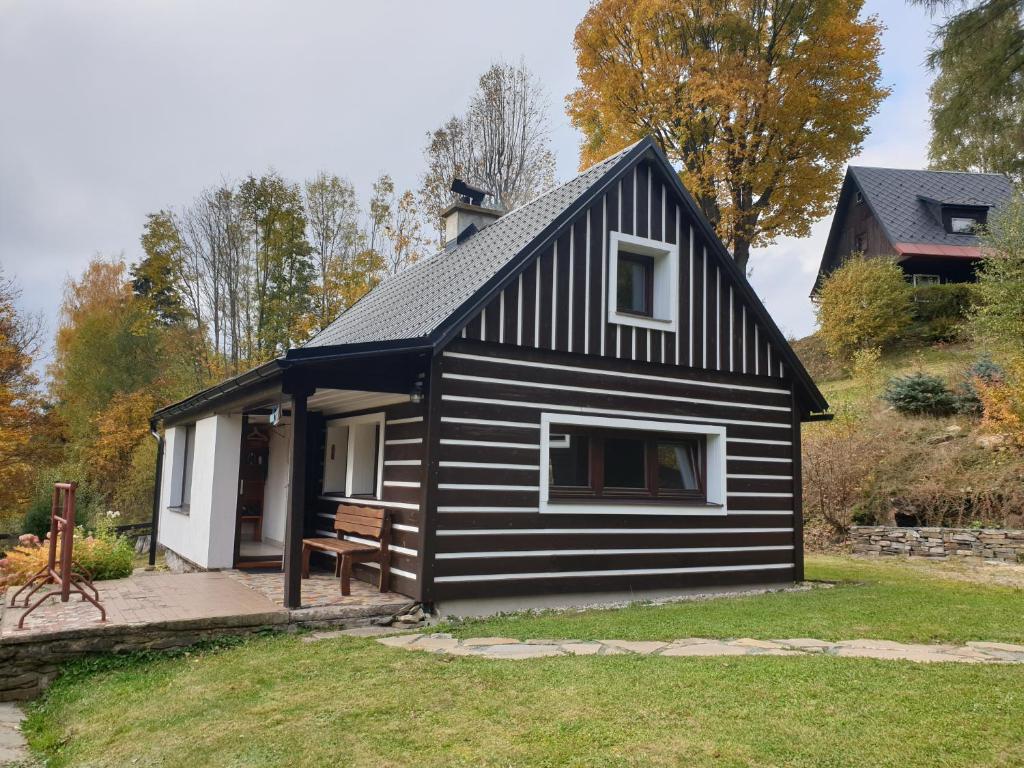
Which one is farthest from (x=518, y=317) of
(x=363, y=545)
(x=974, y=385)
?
(x=974, y=385)

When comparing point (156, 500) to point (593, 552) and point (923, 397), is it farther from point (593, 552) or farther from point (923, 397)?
point (923, 397)

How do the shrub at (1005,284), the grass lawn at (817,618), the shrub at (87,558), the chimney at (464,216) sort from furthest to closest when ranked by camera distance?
the shrub at (1005,284), the chimney at (464,216), the shrub at (87,558), the grass lawn at (817,618)

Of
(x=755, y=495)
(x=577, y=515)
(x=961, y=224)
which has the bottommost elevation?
(x=577, y=515)

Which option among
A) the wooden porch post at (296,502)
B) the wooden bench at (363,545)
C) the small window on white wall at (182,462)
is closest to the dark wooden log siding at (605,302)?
the wooden porch post at (296,502)

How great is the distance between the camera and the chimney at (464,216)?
13609mm

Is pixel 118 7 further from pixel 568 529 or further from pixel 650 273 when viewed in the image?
pixel 568 529

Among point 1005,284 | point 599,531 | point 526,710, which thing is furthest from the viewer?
point 1005,284

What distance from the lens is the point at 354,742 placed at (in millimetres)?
4285

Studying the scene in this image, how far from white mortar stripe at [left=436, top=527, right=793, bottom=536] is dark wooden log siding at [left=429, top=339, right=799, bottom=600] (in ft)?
0.04

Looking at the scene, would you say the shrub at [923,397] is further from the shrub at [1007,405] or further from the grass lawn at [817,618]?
the grass lawn at [817,618]

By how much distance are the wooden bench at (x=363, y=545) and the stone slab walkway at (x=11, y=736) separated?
312cm

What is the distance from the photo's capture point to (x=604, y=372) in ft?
30.9

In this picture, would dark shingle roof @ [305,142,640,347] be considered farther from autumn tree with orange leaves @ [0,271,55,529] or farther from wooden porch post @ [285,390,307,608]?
autumn tree with orange leaves @ [0,271,55,529]

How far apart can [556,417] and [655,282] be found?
8.90 feet
